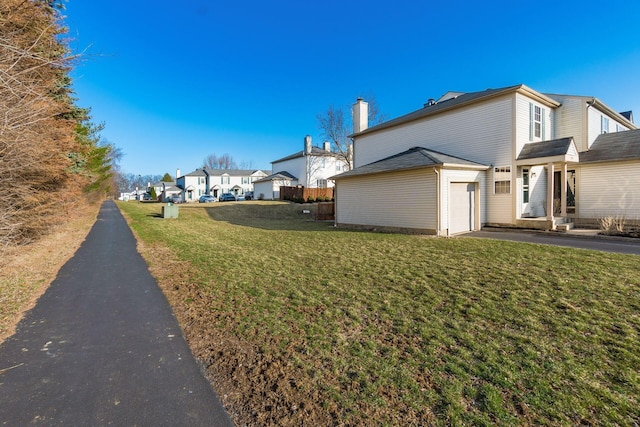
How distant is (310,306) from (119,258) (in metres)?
7.29

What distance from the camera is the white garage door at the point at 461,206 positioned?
1334 centimetres

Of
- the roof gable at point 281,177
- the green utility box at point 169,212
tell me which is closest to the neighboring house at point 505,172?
the green utility box at point 169,212

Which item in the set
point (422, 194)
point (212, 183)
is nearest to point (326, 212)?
point (422, 194)

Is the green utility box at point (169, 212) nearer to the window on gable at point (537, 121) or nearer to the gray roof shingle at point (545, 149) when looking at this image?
the gray roof shingle at point (545, 149)

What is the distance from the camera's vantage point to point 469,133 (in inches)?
592

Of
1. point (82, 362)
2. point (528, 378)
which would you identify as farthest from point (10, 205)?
point (528, 378)

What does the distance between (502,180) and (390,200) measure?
5.15 m

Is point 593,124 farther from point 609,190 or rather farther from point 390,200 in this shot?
point 390,200

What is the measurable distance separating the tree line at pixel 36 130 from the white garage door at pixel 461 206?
13214 mm

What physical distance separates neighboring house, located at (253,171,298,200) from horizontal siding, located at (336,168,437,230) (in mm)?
24835

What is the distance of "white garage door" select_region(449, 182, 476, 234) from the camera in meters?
13.3

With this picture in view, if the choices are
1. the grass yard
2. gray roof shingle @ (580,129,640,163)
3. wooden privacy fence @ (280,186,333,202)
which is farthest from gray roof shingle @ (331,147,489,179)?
wooden privacy fence @ (280,186,333,202)

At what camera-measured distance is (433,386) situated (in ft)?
9.55

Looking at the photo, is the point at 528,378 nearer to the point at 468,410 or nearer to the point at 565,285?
the point at 468,410
